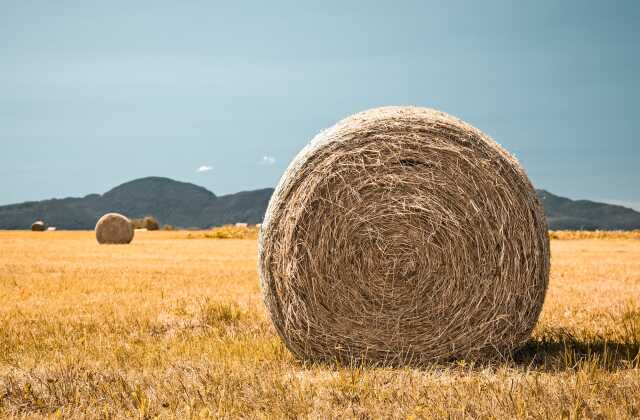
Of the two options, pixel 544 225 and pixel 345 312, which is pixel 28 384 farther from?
pixel 544 225

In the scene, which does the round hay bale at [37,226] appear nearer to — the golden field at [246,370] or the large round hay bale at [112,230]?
the large round hay bale at [112,230]

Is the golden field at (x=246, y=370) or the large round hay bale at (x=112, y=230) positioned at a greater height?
the large round hay bale at (x=112, y=230)

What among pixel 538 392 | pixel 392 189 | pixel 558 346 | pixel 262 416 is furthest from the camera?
pixel 558 346

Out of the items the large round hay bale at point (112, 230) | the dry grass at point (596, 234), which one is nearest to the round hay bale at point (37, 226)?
the large round hay bale at point (112, 230)

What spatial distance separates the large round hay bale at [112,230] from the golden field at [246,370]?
1993 cm

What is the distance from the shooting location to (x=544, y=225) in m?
5.14

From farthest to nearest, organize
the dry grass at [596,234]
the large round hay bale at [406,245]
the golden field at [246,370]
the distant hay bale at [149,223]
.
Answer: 1. the distant hay bale at [149,223]
2. the dry grass at [596,234]
3. the large round hay bale at [406,245]
4. the golden field at [246,370]

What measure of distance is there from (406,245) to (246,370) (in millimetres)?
1615

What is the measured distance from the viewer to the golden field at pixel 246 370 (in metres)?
3.78

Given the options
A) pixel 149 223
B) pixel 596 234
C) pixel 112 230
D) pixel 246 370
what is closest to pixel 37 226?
pixel 149 223

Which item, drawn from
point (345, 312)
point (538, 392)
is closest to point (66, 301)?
point (345, 312)

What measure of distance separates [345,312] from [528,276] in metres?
1.55

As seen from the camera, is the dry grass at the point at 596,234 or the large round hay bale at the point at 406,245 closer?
the large round hay bale at the point at 406,245

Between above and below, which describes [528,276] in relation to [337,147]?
below
